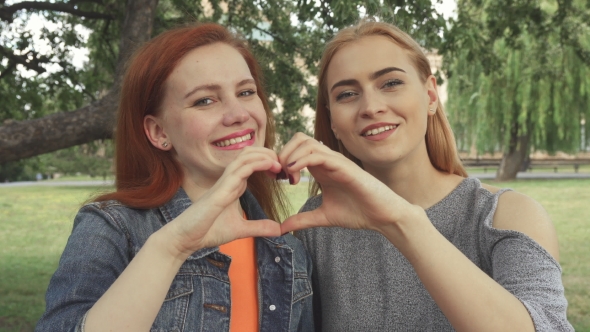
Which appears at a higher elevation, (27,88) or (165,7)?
(165,7)

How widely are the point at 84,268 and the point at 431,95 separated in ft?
4.95

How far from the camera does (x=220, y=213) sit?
5.92 ft

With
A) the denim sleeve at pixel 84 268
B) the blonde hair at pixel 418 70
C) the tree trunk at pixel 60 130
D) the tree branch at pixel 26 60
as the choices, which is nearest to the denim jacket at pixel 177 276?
the denim sleeve at pixel 84 268

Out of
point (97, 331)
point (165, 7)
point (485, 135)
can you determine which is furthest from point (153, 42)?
point (485, 135)

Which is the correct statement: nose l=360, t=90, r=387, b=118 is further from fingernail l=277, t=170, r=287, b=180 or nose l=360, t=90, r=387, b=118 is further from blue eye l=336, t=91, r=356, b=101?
fingernail l=277, t=170, r=287, b=180

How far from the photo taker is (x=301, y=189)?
21094mm

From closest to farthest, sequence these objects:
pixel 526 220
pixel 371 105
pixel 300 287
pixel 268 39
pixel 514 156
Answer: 1. pixel 526 220
2. pixel 371 105
3. pixel 300 287
4. pixel 268 39
5. pixel 514 156

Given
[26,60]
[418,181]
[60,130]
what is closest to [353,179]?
[418,181]

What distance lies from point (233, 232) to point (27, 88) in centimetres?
731

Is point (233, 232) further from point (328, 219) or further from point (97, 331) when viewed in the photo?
point (97, 331)

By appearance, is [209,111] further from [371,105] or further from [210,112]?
[371,105]

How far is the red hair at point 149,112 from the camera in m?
2.31

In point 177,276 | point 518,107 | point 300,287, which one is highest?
point 177,276

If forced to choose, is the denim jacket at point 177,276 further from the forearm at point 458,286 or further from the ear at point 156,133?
the forearm at point 458,286
